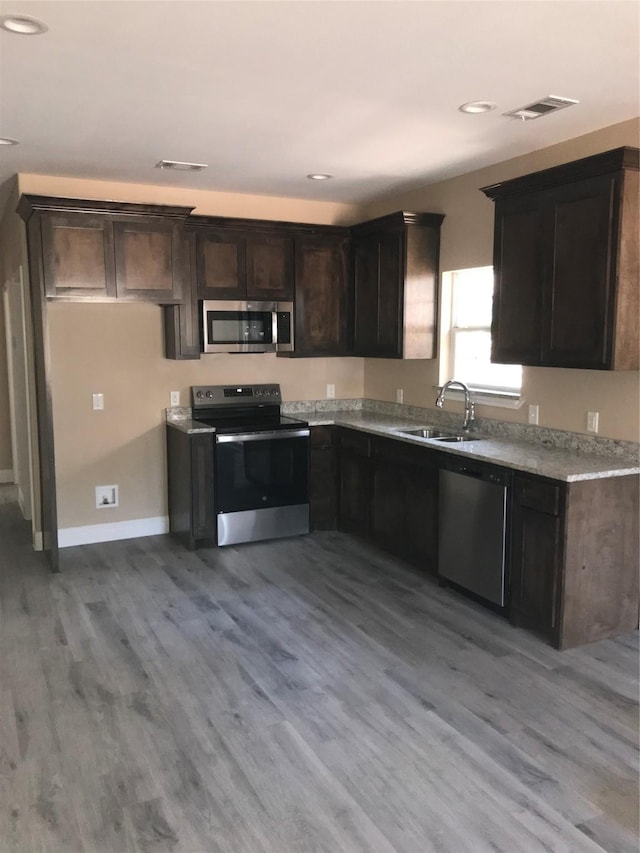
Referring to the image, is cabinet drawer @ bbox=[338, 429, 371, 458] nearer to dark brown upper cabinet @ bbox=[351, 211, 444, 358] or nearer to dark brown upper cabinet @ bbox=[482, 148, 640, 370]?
dark brown upper cabinet @ bbox=[351, 211, 444, 358]

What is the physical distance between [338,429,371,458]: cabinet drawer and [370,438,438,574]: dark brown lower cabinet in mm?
90

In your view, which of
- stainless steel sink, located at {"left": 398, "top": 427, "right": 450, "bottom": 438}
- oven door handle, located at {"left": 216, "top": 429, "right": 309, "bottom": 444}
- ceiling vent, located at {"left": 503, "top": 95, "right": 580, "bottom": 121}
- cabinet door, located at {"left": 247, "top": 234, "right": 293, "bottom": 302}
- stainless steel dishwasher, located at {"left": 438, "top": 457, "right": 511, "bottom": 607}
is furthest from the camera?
cabinet door, located at {"left": 247, "top": 234, "right": 293, "bottom": 302}

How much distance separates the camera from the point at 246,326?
5.32m

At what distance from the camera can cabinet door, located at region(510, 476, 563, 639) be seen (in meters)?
3.42

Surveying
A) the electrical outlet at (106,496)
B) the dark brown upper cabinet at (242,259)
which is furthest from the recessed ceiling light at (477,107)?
the electrical outlet at (106,496)

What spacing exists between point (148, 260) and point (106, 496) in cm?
181

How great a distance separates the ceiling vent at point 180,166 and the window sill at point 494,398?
230 centimetres

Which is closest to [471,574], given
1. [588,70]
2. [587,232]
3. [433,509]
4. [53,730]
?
[433,509]

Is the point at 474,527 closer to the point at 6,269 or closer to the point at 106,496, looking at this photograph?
the point at 106,496

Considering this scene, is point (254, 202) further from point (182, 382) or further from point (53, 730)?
point (53, 730)

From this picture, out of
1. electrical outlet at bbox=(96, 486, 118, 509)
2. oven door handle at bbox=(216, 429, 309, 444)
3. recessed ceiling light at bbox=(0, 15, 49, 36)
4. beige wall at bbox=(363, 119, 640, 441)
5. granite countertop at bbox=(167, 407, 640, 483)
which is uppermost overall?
recessed ceiling light at bbox=(0, 15, 49, 36)

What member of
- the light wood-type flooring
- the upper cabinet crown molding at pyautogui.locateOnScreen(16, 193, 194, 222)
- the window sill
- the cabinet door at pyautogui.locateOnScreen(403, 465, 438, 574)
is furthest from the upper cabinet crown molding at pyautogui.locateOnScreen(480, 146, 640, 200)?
the light wood-type flooring

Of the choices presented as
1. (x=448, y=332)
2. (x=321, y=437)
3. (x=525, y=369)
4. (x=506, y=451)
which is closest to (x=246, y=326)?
(x=321, y=437)

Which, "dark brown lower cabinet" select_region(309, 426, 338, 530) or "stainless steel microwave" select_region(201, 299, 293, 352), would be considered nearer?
"stainless steel microwave" select_region(201, 299, 293, 352)
